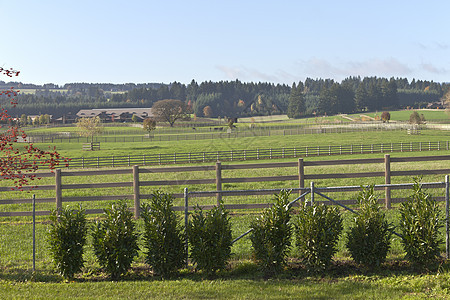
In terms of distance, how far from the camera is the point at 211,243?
9211mm

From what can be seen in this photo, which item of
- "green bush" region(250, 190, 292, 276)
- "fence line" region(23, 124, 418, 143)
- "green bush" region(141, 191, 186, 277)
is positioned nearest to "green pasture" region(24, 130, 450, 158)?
"fence line" region(23, 124, 418, 143)

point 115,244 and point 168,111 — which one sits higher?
point 168,111

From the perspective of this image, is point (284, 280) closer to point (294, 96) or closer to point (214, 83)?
point (294, 96)

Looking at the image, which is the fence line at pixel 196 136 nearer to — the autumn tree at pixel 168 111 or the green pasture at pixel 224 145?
the green pasture at pixel 224 145

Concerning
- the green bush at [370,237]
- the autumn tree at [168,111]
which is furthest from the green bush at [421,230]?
the autumn tree at [168,111]

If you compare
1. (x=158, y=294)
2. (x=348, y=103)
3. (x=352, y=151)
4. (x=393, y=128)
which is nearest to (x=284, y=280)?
(x=158, y=294)

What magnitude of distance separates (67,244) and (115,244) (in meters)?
0.94

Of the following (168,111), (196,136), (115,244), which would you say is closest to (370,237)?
(115,244)

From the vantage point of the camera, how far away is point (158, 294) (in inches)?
321

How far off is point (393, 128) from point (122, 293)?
85277 millimetres

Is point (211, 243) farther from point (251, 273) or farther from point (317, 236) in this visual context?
point (317, 236)

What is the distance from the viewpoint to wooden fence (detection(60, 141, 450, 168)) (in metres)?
44.1

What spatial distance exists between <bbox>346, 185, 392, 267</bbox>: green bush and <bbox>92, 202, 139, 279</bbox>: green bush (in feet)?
14.1

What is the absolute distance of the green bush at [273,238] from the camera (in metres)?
9.16
